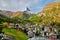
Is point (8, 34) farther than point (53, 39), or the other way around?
point (53, 39)

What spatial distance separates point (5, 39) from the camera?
4050 centimetres

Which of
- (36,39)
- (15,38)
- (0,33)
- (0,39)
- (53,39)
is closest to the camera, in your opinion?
(15,38)

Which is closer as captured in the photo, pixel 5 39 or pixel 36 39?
pixel 5 39

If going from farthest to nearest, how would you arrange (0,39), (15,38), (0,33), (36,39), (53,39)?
(53,39) < (36,39) < (0,33) < (0,39) < (15,38)

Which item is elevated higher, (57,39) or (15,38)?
(15,38)

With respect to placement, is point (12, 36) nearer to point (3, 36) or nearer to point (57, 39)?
point (3, 36)

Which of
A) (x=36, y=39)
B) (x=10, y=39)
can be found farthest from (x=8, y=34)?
(x=36, y=39)

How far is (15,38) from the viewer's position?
37.2 metres

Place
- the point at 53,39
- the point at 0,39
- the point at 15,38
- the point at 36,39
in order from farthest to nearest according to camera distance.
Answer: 1. the point at 53,39
2. the point at 36,39
3. the point at 0,39
4. the point at 15,38

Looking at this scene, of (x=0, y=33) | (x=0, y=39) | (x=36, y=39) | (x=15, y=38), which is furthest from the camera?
(x=36, y=39)

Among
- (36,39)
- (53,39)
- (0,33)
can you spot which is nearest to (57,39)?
(53,39)

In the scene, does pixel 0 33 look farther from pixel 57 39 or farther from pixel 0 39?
pixel 57 39

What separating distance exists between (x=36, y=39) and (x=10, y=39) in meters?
13.0

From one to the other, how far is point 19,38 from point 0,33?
21.0 feet
